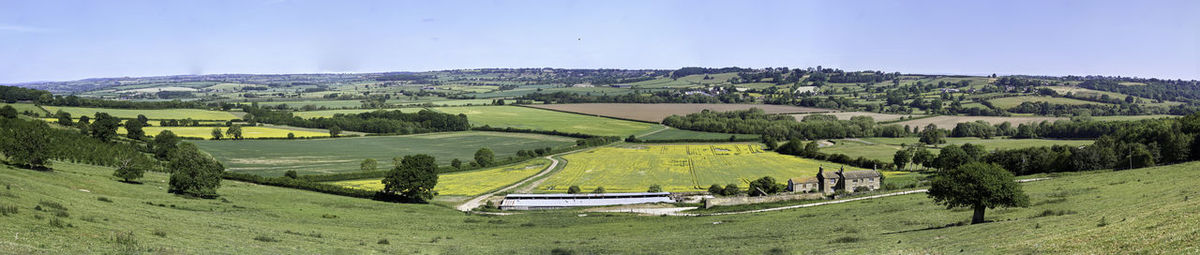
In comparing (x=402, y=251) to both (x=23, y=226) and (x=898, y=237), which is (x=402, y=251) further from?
(x=898, y=237)

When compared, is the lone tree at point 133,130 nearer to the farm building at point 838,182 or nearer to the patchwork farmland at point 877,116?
the farm building at point 838,182

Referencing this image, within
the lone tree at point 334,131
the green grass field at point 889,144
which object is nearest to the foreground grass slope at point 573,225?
the green grass field at point 889,144

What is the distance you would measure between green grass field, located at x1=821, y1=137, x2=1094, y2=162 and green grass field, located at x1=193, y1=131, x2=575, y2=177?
43205 mm

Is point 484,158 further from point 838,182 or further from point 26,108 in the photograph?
point 26,108

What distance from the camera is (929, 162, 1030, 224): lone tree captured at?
3134 centimetres

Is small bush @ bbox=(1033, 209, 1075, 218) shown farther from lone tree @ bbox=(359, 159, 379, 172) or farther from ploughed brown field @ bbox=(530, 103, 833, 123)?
ploughed brown field @ bbox=(530, 103, 833, 123)

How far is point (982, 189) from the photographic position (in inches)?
1233

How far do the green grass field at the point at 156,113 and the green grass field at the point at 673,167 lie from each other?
84142 millimetres

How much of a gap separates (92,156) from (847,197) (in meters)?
67.1

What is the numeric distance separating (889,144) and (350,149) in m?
83.6

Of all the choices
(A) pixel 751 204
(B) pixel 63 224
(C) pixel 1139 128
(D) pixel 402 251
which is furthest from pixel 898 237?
(C) pixel 1139 128

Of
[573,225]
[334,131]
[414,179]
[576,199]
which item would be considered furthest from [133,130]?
[573,225]

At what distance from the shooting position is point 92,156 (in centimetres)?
5916

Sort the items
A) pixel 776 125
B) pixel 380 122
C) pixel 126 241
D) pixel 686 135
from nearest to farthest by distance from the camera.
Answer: pixel 126 241 < pixel 776 125 < pixel 686 135 < pixel 380 122
